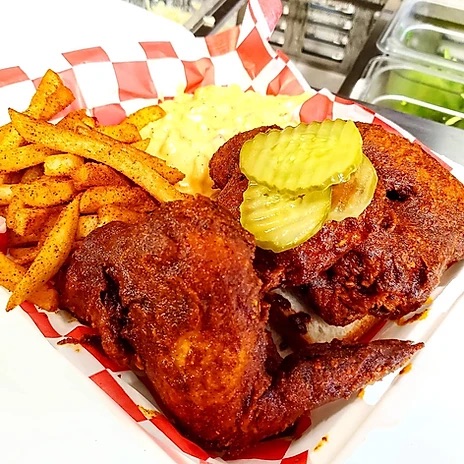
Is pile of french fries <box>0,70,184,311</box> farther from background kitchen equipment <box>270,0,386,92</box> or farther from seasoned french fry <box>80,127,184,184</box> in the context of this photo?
background kitchen equipment <box>270,0,386,92</box>

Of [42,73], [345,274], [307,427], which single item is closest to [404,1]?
[42,73]

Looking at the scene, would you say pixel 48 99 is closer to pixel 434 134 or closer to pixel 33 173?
pixel 33 173

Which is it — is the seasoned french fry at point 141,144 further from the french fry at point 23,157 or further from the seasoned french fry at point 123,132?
the french fry at point 23,157

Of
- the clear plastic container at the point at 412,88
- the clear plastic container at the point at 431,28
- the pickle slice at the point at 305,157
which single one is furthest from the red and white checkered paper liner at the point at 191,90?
the clear plastic container at the point at 431,28

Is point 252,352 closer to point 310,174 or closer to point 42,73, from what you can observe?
point 310,174

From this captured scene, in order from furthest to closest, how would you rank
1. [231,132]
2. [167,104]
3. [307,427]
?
1. [167,104]
2. [231,132]
3. [307,427]

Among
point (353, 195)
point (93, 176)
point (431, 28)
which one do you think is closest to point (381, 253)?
point (353, 195)

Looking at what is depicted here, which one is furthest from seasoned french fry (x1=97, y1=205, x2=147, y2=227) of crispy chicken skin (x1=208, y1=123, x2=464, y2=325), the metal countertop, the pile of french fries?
the metal countertop
